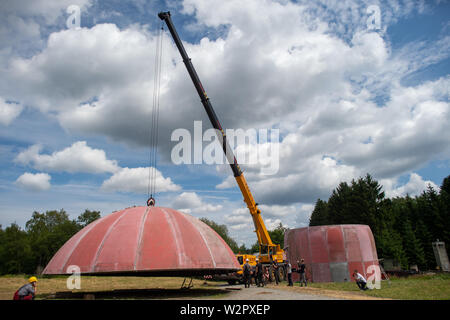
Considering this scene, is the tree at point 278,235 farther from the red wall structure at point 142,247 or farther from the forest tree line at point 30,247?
the red wall structure at point 142,247

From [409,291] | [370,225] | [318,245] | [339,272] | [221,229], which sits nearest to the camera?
[409,291]

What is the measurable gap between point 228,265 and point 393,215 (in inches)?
2351

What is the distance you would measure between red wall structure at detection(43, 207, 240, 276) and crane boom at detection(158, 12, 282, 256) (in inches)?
471

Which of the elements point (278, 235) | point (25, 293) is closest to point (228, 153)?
point (25, 293)

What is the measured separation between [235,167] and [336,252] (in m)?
12.3

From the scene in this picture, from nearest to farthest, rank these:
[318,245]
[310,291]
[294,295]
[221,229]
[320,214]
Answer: [294,295] → [310,291] → [318,245] → [320,214] → [221,229]

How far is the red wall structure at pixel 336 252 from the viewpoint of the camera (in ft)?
87.4

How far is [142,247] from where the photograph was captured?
47.0 feet

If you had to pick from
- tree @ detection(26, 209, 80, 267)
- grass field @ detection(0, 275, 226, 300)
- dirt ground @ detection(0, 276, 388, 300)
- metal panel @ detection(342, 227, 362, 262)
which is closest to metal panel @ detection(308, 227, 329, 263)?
metal panel @ detection(342, 227, 362, 262)

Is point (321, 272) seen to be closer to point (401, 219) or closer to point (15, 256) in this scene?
point (401, 219)

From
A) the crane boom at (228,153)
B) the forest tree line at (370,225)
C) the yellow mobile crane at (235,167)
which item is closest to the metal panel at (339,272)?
the yellow mobile crane at (235,167)

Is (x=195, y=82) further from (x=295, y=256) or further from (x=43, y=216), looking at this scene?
(x=43, y=216)

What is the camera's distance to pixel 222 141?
93.1 ft

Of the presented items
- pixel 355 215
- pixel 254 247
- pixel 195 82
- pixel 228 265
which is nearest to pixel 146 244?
pixel 228 265
